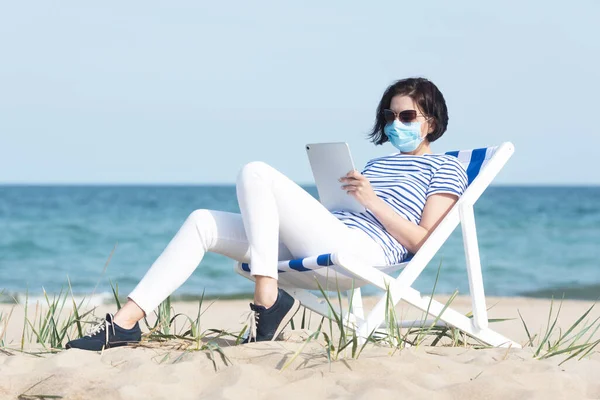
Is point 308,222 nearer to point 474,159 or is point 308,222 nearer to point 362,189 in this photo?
point 362,189

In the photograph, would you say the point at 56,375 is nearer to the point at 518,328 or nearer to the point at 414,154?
the point at 414,154

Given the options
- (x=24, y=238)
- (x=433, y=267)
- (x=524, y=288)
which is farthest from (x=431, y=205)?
(x=24, y=238)

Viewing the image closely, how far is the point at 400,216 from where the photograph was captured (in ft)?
13.5

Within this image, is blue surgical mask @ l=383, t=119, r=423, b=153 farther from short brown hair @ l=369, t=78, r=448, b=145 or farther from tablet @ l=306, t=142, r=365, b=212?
tablet @ l=306, t=142, r=365, b=212

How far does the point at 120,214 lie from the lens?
28578 millimetres

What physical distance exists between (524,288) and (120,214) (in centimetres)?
1776

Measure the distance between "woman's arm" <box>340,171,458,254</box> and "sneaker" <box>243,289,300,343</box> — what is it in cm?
55

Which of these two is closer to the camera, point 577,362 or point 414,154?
point 577,362

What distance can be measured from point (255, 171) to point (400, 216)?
719 mm

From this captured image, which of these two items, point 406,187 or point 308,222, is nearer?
point 308,222

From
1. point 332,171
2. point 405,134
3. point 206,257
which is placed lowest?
point 206,257

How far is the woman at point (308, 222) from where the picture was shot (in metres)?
3.81

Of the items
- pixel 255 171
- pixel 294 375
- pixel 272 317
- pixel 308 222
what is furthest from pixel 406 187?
pixel 294 375

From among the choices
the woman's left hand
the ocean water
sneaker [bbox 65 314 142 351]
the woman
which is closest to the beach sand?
sneaker [bbox 65 314 142 351]
